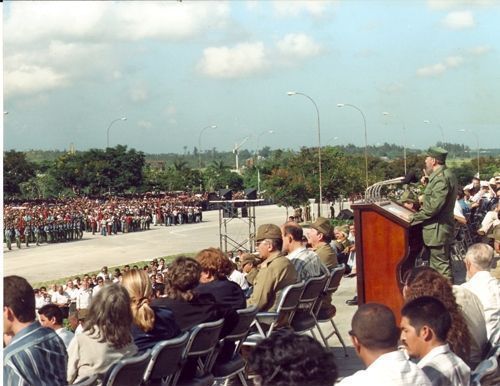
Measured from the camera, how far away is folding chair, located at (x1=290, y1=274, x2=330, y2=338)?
7324 mm

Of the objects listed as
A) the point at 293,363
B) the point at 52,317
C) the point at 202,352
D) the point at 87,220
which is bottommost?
the point at 87,220

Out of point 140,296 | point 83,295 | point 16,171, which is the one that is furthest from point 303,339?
point 16,171

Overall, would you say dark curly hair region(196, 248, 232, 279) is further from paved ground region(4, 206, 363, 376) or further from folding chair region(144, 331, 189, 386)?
paved ground region(4, 206, 363, 376)

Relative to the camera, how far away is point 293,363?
9.62ft

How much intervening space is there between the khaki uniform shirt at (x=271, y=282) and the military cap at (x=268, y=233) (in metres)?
0.22

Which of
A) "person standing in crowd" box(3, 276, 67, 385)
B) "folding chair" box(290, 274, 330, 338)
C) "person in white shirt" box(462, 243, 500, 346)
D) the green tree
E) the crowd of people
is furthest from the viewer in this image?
the green tree

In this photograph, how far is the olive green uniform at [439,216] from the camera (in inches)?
312

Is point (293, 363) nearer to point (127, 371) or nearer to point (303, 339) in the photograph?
point (303, 339)

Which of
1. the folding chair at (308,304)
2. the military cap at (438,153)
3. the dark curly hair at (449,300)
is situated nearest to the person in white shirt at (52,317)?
the folding chair at (308,304)

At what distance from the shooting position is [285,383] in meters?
2.92

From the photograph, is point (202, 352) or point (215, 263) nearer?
point (202, 352)

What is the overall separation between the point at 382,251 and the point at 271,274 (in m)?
1.32

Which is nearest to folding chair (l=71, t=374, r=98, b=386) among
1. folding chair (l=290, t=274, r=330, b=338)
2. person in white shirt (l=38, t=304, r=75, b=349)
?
person in white shirt (l=38, t=304, r=75, b=349)

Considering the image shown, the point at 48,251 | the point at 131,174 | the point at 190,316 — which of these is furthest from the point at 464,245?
the point at 131,174
